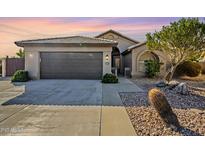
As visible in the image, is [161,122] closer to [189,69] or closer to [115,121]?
[115,121]

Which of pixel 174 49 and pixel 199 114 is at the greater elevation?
pixel 174 49

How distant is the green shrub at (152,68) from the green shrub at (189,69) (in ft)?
9.31

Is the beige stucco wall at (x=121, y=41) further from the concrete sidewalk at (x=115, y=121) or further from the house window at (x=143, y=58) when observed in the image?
the concrete sidewalk at (x=115, y=121)

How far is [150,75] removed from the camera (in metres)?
21.0

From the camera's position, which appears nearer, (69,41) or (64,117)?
(64,117)

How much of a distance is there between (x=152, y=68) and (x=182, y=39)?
6.64 m

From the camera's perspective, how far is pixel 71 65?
19.2 metres

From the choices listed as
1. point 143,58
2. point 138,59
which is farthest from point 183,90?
point 143,58

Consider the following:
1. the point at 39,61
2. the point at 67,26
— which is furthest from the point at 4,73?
the point at 67,26

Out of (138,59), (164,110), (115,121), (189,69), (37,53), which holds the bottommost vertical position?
(115,121)
